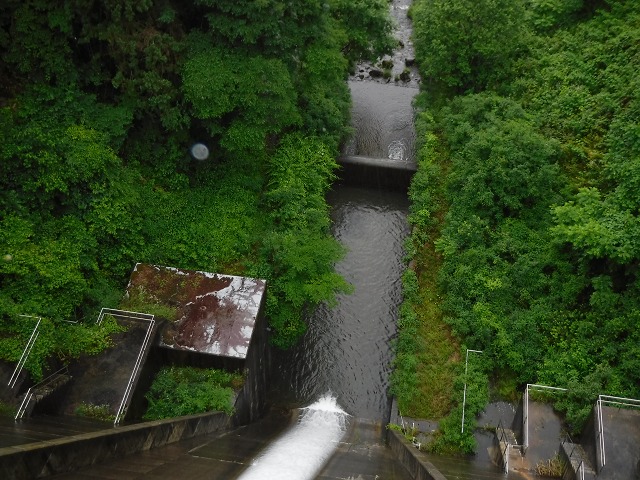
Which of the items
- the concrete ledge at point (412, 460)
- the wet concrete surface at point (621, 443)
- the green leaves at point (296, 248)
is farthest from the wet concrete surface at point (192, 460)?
the wet concrete surface at point (621, 443)

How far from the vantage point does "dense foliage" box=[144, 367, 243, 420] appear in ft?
40.5

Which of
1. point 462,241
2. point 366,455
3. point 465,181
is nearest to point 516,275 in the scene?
point 462,241

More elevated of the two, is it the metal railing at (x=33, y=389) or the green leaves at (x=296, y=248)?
the green leaves at (x=296, y=248)

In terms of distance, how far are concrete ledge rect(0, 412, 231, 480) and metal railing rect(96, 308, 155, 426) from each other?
129 cm

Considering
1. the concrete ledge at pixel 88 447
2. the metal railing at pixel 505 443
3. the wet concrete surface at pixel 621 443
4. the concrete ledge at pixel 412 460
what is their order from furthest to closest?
the metal railing at pixel 505 443 → the wet concrete surface at pixel 621 443 → the concrete ledge at pixel 412 460 → the concrete ledge at pixel 88 447

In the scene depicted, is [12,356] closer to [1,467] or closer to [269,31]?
[1,467]

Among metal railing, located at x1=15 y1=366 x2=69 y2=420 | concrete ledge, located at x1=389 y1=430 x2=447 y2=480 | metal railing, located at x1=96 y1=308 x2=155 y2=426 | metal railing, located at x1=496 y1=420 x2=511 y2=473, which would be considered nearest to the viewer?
concrete ledge, located at x1=389 y1=430 x2=447 y2=480

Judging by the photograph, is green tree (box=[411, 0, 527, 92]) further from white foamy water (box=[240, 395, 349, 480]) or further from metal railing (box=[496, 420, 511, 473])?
white foamy water (box=[240, 395, 349, 480])

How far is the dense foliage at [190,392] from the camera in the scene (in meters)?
12.3

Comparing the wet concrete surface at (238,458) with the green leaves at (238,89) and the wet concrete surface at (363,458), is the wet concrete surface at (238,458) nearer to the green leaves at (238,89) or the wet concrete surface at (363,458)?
the wet concrete surface at (363,458)

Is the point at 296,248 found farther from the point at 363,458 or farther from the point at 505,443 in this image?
the point at 505,443

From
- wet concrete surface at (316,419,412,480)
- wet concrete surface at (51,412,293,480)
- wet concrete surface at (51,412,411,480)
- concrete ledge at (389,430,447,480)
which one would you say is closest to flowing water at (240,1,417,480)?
wet concrete surface at (316,419,412,480)

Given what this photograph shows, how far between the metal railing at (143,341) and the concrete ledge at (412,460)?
6.51 meters

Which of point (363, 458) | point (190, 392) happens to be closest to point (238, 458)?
point (190, 392)
